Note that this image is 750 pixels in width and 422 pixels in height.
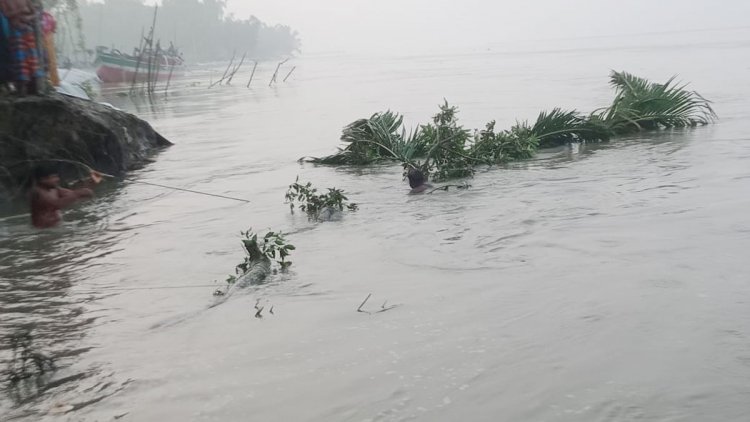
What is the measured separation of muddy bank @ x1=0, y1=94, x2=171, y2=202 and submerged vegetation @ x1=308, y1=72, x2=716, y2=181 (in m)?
3.29

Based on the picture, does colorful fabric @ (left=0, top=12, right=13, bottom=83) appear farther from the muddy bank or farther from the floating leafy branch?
the floating leafy branch

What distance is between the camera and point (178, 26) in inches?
4811

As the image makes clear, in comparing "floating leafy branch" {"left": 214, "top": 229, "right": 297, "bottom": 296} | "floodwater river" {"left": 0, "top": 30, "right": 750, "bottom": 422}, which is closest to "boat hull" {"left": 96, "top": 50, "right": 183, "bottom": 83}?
"floodwater river" {"left": 0, "top": 30, "right": 750, "bottom": 422}

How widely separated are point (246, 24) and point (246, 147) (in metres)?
125

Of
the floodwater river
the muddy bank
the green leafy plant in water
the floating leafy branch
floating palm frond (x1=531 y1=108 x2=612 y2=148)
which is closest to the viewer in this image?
the floodwater river

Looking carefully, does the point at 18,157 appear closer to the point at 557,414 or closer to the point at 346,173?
the point at 346,173

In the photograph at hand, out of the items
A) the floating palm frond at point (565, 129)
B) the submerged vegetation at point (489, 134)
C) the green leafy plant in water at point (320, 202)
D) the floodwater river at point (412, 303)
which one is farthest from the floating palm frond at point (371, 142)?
the green leafy plant in water at point (320, 202)

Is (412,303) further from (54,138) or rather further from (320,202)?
(54,138)

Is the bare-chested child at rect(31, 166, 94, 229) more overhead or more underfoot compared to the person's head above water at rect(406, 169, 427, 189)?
more overhead

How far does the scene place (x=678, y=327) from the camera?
13.6 ft

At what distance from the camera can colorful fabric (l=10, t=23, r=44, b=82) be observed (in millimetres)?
8875

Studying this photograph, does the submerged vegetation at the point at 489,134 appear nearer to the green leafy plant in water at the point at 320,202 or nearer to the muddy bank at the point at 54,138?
the green leafy plant in water at the point at 320,202

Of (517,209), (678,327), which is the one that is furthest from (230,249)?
(678,327)

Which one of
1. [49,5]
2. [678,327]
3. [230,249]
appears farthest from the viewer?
[49,5]
